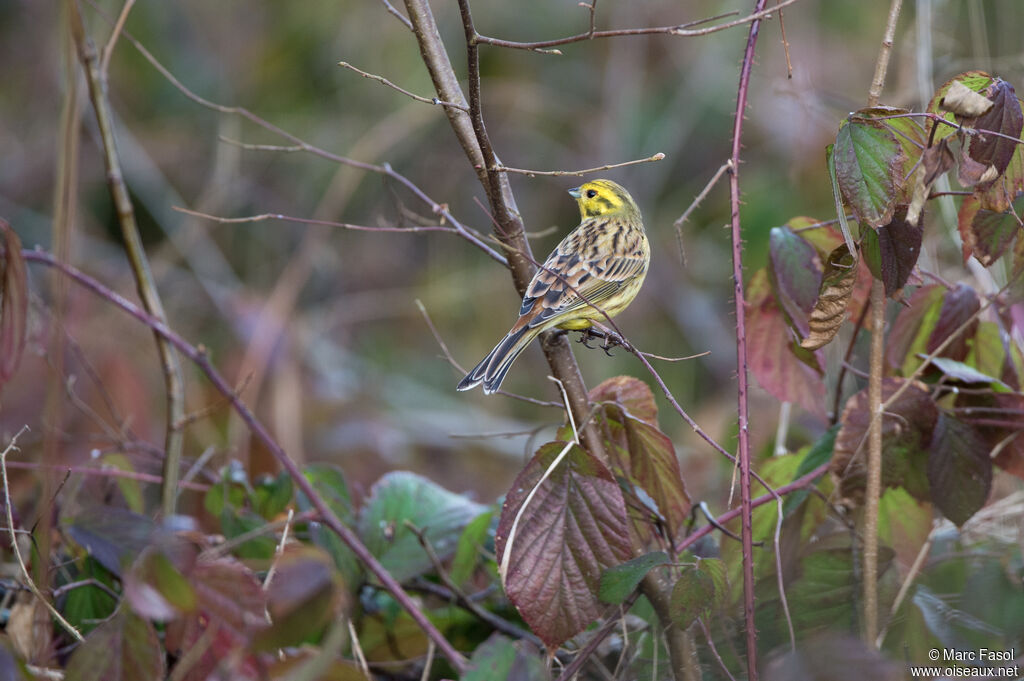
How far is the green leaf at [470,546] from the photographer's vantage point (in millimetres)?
2432

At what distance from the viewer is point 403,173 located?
6977mm

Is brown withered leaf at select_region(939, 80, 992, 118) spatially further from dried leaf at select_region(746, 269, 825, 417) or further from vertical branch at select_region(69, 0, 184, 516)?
vertical branch at select_region(69, 0, 184, 516)

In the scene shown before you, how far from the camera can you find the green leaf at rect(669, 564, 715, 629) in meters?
1.70

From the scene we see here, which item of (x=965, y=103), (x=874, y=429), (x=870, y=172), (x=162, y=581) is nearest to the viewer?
(x=162, y=581)

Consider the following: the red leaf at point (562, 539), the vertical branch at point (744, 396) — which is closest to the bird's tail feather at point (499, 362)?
the red leaf at point (562, 539)

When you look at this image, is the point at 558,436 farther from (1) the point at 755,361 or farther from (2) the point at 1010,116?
(2) the point at 1010,116

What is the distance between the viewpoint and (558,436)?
6.42 feet

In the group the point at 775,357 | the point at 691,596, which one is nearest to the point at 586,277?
the point at 775,357

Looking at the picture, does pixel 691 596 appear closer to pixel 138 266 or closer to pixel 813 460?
pixel 813 460

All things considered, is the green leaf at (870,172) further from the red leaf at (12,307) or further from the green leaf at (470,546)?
the red leaf at (12,307)

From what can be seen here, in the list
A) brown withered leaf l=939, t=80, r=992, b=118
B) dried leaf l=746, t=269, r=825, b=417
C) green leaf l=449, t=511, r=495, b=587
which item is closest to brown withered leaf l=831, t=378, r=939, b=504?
dried leaf l=746, t=269, r=825, b=417

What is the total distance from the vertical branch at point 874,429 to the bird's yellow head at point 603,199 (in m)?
1.70

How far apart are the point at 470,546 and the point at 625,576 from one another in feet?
2.55

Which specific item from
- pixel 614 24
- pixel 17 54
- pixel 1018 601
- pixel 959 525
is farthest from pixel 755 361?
pixel 17 54
